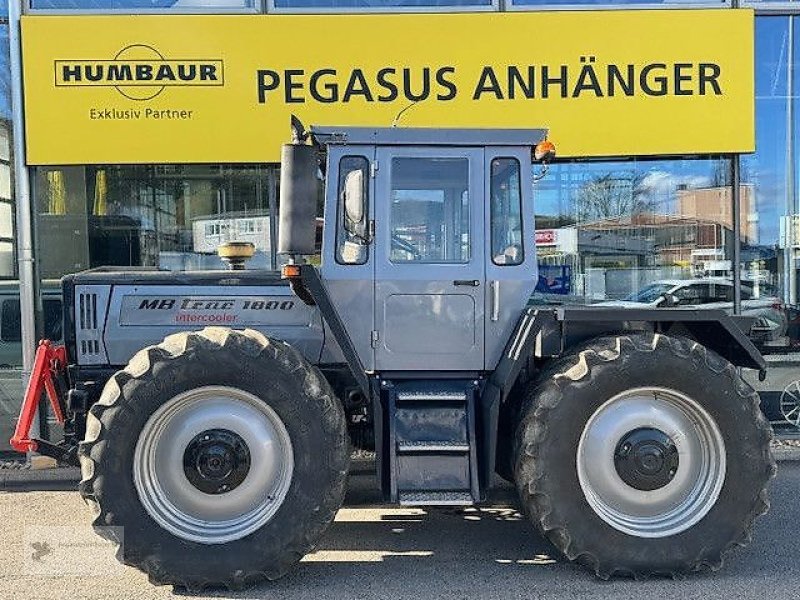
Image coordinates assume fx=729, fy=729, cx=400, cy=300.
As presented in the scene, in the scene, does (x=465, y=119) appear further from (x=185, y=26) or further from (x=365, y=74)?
(x=185, y=26)

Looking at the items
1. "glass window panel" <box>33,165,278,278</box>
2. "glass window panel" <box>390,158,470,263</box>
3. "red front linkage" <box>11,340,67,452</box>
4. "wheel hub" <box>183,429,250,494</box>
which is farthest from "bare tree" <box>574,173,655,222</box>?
"red front linkage" <box>11,340,67,452</box>

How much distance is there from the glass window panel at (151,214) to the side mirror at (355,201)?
3174 millimetres

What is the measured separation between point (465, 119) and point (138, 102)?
313 cm

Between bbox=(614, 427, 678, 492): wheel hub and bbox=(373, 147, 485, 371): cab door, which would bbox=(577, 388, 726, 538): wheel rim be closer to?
bbox=(614, 427, 678, 492): wheel hub

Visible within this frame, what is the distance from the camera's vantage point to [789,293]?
7.78 m

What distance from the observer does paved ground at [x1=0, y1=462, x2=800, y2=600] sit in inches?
158

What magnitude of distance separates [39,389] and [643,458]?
12.3 feet

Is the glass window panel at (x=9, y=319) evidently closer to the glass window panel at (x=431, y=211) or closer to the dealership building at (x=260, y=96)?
the dealership building at (x=260, y=96)

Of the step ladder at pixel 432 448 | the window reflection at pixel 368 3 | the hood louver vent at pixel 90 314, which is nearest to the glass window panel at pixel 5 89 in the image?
the window reflection at pixel 368 3

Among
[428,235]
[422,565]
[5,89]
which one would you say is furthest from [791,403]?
[5,89]

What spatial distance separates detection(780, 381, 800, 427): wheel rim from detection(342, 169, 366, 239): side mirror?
5.55 m

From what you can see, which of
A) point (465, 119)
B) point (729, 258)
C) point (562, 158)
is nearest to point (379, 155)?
point (465, 119)

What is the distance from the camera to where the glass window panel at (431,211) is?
4.39m

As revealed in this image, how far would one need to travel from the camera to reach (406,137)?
4359mm
